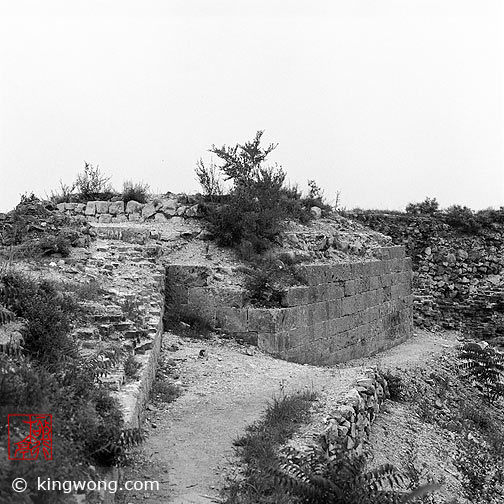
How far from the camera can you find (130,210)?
1341 cm

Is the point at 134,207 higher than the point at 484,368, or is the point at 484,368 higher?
the point at 134,207

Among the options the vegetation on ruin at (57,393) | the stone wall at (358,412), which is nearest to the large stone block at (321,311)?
the stone wall at (358,412)

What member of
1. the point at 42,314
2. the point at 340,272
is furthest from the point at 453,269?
the point at 42,314

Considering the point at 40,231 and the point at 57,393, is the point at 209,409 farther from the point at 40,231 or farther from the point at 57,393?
the point at 40,231

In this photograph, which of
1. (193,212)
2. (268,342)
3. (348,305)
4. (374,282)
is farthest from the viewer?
(374,282)

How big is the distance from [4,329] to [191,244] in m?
6.15

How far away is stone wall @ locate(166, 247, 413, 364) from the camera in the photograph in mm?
10117

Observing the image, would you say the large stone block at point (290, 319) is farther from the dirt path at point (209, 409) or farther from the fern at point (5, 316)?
the fern at point (5, 316)

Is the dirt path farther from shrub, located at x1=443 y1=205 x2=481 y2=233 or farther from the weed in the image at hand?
shrub, located at x1=443 y1=205 x2=481 y2=233

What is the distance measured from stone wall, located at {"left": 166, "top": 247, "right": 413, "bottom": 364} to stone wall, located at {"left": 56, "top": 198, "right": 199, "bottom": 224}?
2.46 m

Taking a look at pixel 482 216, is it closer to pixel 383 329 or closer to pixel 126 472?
pixel 383 329

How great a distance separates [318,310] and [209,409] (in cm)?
480

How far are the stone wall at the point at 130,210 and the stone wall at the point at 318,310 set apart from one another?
2459 mm

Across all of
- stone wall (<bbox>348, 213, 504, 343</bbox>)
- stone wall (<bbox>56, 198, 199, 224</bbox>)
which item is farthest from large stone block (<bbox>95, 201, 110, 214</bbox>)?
stone wall (<bbox>348, 213, 504, 343</bbox>)
